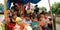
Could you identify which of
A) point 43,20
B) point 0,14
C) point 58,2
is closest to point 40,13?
point 43,20

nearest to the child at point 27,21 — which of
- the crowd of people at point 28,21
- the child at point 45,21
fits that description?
the crowd of people at point 28,21

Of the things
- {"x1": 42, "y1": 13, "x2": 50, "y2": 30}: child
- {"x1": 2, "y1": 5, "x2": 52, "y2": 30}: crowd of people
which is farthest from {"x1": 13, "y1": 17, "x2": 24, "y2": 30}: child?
{"x1": 42, "y1": 13, "x2": 50, "y2": 30}: child

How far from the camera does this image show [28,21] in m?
1.16

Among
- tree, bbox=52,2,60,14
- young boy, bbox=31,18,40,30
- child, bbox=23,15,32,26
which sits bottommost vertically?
young boy, bbox=31,18,40,30

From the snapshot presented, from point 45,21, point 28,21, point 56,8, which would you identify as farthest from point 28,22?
point 56,8

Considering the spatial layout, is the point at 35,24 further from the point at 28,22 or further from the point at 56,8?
the point at 56,8

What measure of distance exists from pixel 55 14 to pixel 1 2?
0.43 metres

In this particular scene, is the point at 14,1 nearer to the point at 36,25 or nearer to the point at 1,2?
the point at 1,2

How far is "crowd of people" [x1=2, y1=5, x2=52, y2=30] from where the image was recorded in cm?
115

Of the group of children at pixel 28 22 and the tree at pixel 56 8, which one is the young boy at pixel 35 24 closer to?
the group of children at pixel 28 22

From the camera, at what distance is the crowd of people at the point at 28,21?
1.15m

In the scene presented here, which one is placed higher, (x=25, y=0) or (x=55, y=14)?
(x=25, y=0)

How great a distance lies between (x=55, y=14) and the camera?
1.14 m

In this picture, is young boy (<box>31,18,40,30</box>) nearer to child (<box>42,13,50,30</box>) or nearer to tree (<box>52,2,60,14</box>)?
child (<box>42,13,50,30</box>)
